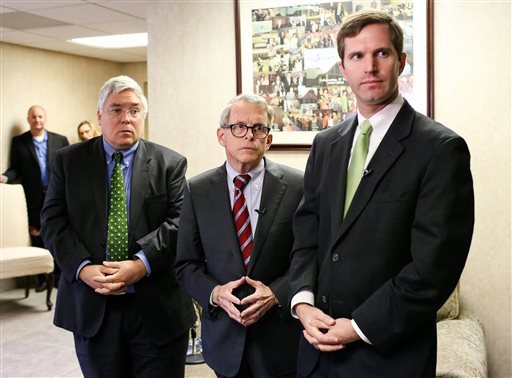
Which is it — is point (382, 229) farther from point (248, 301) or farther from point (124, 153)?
point (124, 153)

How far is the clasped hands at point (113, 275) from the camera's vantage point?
2.26m

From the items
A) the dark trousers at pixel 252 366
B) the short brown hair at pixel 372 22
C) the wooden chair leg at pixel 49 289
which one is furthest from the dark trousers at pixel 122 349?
the wooden chair leg at pixel 49 289

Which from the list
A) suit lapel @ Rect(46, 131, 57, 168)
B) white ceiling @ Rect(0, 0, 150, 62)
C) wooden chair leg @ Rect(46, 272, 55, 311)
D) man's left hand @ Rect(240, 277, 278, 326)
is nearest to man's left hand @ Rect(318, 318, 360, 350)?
man's left hand @ Rect(240, 277, 278, 326)

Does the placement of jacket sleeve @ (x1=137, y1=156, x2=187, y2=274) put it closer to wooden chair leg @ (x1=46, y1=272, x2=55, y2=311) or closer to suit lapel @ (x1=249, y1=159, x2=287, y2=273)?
suit lapel @ (x1=249, y1=159, x2=287, y2=273)

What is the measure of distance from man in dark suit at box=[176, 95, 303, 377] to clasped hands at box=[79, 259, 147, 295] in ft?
0.75

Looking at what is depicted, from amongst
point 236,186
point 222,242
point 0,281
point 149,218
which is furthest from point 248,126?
point 0,281

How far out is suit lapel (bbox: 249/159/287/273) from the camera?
2.01 metres

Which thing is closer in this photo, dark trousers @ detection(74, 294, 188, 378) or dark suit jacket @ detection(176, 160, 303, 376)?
dark suit jacket @ detection(176, 160, 303, 376)

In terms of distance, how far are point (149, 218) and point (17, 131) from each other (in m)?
5.51

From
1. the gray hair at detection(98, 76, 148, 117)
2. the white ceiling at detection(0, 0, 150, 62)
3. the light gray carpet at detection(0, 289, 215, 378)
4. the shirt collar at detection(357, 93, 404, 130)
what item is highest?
the white ceiling at detection(0, 0, 150, 62)

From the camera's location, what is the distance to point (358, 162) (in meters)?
1.66

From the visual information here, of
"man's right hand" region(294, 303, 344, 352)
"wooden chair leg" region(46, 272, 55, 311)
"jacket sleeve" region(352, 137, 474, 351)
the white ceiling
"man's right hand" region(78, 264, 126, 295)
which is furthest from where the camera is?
"wooden chair leg" region(46, 272, 55, 311)

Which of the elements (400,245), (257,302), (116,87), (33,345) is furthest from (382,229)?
(33,345)

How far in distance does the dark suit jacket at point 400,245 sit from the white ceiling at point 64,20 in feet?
10.3
